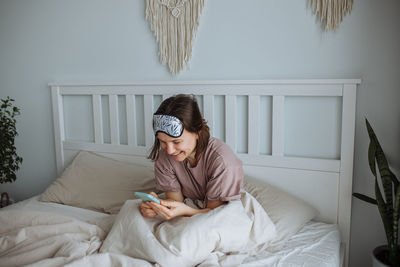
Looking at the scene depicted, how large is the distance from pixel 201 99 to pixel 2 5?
1680 millimetres

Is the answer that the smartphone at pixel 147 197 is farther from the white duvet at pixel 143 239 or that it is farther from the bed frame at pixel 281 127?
the bed frame at pixel 281 127

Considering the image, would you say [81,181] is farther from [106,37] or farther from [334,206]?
[334,206]

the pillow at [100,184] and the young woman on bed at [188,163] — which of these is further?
the pillow at [100,184]

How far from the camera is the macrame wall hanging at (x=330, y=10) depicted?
160cm

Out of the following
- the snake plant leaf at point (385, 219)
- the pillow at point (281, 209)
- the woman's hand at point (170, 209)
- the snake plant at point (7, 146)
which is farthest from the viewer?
the snake plant at point (7, 146)

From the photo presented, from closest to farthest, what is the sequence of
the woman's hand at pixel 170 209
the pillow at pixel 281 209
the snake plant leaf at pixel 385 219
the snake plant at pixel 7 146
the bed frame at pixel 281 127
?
1. the woman's hand at pixel 170 209
2. the snake plant leaf at pixel 385 219
3. the pillow at pixel 281 209
4. the bed frame at pixel 281 127
5. the snake plant at pixel 7 146

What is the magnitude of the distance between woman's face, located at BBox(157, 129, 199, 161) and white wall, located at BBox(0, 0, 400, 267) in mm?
609

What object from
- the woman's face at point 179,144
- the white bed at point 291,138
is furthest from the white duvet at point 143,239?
the woman's face at point 179,144

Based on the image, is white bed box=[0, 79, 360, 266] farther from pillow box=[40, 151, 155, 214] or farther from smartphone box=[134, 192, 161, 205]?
smartphone box=[134, 192, 161, 205]

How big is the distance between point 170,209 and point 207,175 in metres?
0.22

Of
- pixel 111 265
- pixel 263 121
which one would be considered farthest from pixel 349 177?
pixel 111 265

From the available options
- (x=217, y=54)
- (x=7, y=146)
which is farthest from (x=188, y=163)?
(x=7, y=146)

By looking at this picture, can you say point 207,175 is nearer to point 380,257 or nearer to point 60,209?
point 380,257

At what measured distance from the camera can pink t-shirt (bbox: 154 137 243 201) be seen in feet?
4.56
